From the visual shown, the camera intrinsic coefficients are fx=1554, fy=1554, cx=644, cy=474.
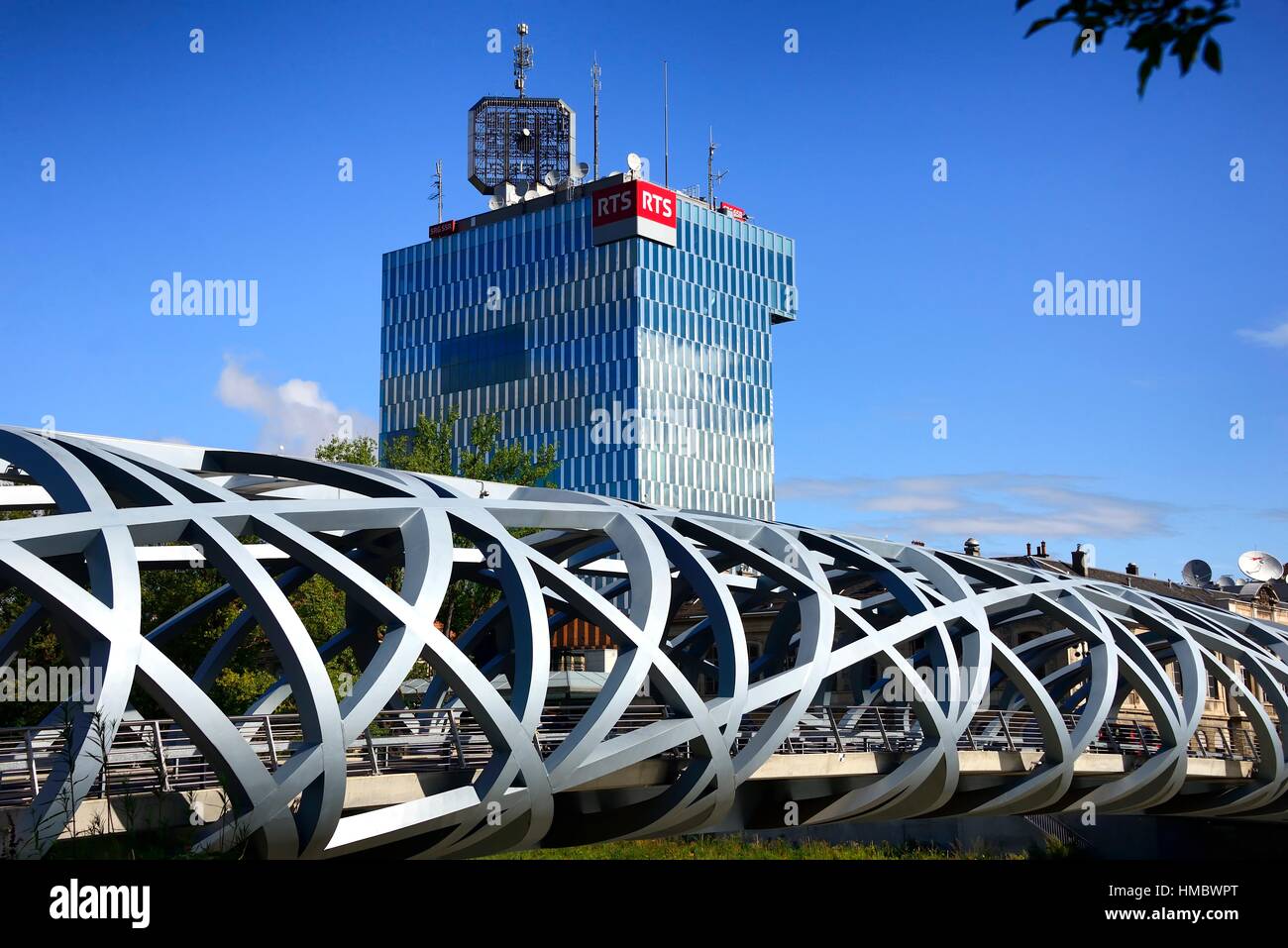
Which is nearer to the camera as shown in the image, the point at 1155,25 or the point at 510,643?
the point at 1155,25

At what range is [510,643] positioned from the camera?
42.6 metres

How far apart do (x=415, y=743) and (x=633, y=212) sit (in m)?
102

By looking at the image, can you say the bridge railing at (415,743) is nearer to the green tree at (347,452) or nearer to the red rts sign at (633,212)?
the green tree at (347,452)

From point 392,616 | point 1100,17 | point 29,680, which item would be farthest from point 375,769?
point 29,680

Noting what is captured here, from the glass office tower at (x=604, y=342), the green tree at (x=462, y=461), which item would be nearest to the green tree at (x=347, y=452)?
the green tree at (x=462, y=461)

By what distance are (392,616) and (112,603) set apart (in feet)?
14.7

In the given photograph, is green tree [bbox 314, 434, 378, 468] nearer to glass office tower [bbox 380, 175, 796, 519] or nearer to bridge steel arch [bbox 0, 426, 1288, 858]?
bridge steel arch [bbox 0, 426, 1288, 858]

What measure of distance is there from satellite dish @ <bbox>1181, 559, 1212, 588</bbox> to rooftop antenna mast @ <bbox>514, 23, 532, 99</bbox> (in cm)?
8061

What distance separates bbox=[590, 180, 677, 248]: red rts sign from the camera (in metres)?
125

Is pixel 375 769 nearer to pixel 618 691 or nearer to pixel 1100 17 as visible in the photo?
pixel 618 691

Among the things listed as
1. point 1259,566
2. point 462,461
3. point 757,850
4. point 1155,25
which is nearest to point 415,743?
point 1155,25
